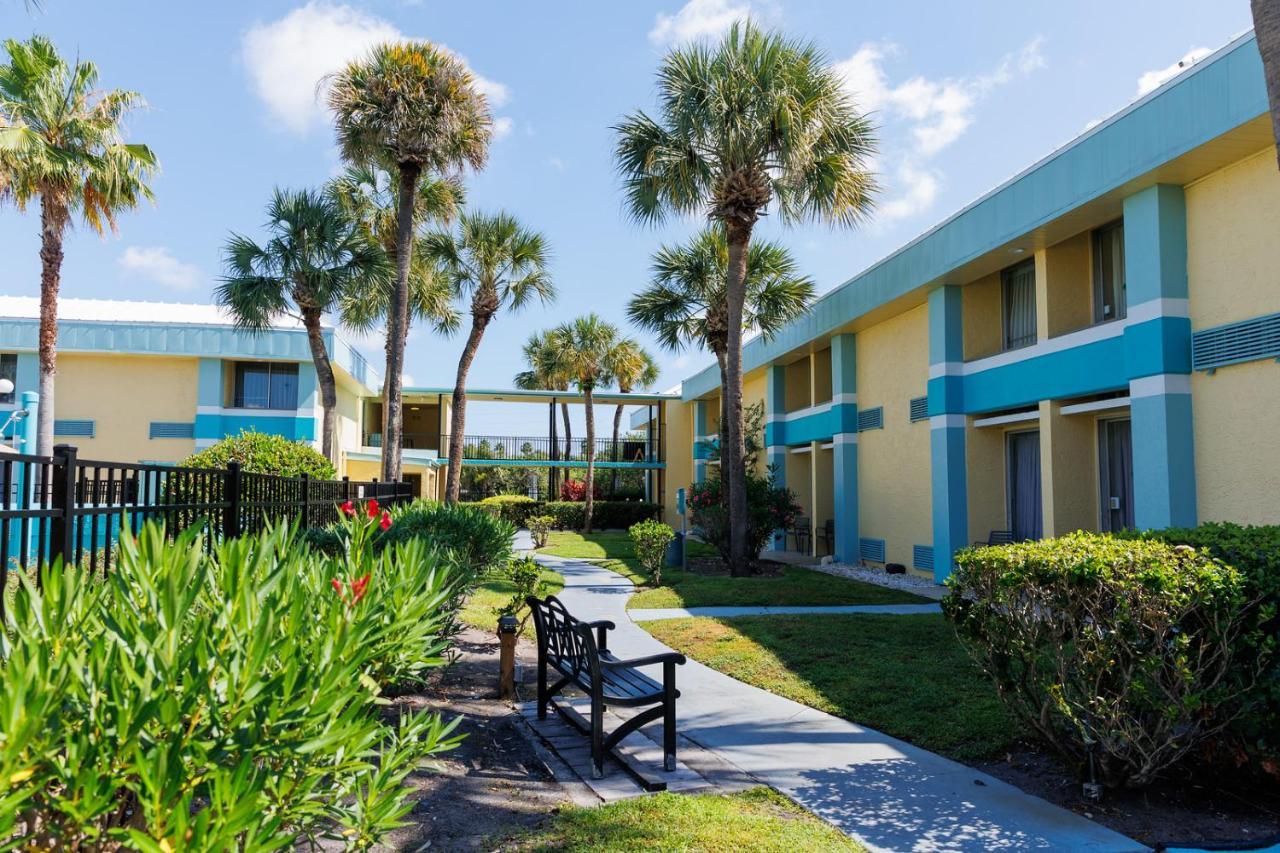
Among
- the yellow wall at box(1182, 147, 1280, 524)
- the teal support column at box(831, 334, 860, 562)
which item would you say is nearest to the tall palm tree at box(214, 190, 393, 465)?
the teal support column at box(831, 334, 860, 562)

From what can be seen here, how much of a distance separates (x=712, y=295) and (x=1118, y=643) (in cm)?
1648

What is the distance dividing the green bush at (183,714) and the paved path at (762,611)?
365 inches

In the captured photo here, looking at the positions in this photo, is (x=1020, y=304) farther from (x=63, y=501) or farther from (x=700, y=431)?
(x=700, y=431)

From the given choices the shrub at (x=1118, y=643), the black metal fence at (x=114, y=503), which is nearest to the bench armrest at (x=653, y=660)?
the shrub at (x=1118, y=643)

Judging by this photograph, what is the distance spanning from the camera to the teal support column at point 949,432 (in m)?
14.4

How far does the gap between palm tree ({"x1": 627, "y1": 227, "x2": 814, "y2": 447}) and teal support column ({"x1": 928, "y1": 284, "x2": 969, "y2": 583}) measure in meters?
4.90

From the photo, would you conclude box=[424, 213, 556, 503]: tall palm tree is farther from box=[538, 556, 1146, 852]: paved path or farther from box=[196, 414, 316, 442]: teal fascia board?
box=[538, 556, 1146, 852]: paved path

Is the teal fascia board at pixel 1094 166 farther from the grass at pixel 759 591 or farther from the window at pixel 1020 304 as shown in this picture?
the grass at pixel 759 591

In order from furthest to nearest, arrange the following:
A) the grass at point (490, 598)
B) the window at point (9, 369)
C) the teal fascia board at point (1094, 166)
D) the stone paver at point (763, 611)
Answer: the window at point (9, 369), the stone paver at point (763, 611), the grass at point (490, 598), the teal fascia board at point (1094, 166)

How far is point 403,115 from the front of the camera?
621 inches

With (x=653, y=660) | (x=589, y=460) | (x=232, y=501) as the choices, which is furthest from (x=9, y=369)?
(x=653, y=660)

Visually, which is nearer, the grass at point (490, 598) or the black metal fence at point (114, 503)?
the black metal fence at point (114, 503)

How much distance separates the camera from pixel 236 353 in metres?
25.6

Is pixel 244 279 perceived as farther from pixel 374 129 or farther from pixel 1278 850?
pixel 1278 850
